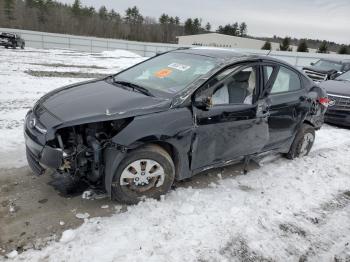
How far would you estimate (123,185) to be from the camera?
3479 millimetres

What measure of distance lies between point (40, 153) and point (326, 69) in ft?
51.6

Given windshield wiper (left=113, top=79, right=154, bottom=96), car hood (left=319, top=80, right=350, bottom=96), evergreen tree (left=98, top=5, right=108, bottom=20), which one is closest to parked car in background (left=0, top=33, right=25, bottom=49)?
car hood (left=319, top=80, right=350, bottom=96)

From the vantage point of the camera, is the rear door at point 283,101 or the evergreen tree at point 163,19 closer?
the rear door at point 283,101

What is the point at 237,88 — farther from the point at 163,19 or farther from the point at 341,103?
the point at 163,19

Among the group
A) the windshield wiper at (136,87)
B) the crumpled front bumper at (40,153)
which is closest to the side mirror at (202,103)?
the windshield wiper at (136,87)

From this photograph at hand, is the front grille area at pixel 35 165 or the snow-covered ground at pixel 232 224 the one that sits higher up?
the front grille area at pixel 35 165

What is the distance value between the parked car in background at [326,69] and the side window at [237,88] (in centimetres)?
1229

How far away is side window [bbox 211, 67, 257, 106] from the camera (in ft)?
13.0

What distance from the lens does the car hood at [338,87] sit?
26.9ft

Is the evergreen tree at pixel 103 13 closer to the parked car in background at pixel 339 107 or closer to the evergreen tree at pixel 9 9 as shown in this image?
the evergreen tree at pixel 9 9

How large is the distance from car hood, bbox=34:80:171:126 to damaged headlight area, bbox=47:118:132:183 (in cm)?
14

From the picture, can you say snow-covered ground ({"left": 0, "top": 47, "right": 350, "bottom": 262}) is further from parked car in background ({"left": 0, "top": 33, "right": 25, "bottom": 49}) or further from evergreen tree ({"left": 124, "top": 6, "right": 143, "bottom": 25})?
evergreen tree ({"left": 124, "top": 6, "right": 143, "bottom": 25})

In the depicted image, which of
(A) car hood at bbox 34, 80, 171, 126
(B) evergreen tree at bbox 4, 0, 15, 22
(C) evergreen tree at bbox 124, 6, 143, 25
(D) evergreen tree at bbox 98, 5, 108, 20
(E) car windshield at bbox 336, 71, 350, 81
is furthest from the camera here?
(C) evergreen tree at bbox 124, 6, 143, 25

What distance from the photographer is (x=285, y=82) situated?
16.1 feet
